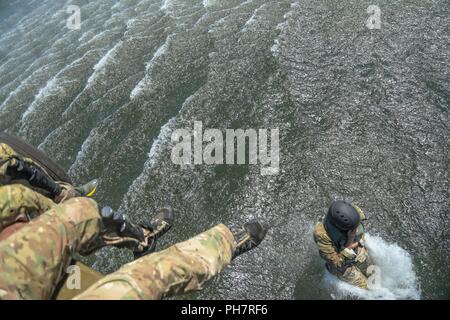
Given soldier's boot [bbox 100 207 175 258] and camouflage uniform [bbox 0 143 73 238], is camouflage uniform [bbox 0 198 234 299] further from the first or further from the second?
camouflage uniform [bbox 0 143 73 238]

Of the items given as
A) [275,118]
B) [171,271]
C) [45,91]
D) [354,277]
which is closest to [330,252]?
[354,277]

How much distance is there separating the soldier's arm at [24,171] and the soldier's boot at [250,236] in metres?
3.22

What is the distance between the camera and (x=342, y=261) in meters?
5.62

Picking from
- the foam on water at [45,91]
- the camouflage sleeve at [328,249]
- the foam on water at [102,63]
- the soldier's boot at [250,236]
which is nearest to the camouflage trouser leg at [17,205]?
the soldier's boot at [250,236]

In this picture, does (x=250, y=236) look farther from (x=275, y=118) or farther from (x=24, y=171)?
(x=24, y=171)

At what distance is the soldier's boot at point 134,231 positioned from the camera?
5.19 m

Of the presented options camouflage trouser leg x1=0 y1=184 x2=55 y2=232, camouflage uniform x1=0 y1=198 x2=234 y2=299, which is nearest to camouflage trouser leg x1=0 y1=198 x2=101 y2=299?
camouflage uniform x1=0 y1=198 x2=234 y2=299

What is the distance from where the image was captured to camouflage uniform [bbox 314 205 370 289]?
18.4 feet

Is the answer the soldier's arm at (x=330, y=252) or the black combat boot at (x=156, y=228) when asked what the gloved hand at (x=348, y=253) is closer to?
the soldier's arm at (x=330, y=252)

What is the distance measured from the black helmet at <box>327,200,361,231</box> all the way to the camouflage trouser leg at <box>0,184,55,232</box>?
3.97m

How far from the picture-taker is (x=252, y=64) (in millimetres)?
10695
